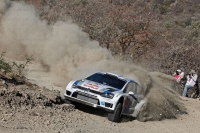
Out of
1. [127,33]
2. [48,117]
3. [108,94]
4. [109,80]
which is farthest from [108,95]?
[127,33]

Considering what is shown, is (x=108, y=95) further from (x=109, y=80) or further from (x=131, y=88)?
(x=131, y=88)

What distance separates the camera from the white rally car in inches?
419

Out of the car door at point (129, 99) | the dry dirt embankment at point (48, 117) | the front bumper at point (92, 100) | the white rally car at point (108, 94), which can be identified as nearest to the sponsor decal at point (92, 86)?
the white rally car at point (108, 94)

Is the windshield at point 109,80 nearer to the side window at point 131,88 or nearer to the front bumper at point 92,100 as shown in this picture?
→ the side window at point 131,88

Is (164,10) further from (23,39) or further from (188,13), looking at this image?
(23,39)

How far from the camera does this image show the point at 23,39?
1994 centimetres

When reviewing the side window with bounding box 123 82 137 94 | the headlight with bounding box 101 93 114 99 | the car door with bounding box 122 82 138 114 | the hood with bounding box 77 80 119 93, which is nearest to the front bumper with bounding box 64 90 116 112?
the headlight with bounding box 101 93 114 99

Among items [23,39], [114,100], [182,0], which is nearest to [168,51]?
[23,39]

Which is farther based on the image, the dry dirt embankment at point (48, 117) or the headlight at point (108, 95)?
the headlight at point (108, 95)

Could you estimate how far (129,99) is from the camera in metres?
11.4

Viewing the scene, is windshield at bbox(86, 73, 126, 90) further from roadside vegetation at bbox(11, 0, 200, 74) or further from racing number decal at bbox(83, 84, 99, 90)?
roadside vegetation at bbox(11, 0, 200, 74)

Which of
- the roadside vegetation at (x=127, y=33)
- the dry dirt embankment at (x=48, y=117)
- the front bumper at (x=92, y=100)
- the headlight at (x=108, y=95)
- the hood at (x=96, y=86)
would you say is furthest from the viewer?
the roadside vegetation at (x=127, y=33)

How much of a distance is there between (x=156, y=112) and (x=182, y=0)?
5285 centimetres

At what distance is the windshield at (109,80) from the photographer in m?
11.7
